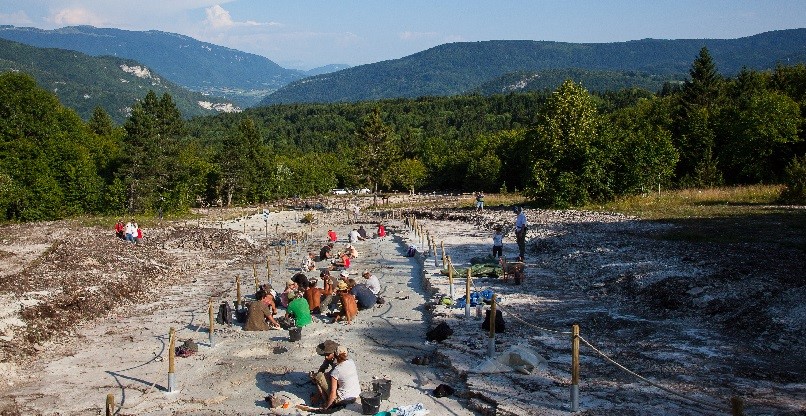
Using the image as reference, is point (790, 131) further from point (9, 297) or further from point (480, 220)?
point (9, 297)

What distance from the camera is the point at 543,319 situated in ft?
54.1

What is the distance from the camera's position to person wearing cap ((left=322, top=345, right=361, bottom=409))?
11.5 m

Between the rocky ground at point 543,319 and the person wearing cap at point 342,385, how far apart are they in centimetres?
28

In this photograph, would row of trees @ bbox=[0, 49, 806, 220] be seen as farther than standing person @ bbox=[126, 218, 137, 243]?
Yes

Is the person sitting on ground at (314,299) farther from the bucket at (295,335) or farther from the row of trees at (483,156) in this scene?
the row of trees at (483,156)

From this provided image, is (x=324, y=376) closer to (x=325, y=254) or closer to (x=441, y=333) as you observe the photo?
(x=441, y=333)

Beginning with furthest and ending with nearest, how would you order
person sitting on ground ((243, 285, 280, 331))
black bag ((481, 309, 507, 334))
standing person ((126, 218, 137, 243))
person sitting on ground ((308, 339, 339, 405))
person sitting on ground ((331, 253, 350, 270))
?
1. standing person ((126, 218, 137, 243))
2. person sitting on ground ((331, 253, 350, 270))
3. person sitting on ground ((243, 285, 280, 331))
4. black bag ((481, 309, 507, 334))
5. person sitting on ground ((308, 339, 339, 405))

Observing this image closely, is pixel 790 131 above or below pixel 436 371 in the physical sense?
above

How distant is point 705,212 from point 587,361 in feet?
85.1

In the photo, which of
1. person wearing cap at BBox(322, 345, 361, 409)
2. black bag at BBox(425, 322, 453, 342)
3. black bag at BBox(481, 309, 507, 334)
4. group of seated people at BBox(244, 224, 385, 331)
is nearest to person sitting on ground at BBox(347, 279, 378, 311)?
group of seated people at BBox(244, 224, 385, 331)

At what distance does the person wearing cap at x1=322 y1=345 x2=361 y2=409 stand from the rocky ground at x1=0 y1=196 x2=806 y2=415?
0.91 ft

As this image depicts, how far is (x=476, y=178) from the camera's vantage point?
10231 cm

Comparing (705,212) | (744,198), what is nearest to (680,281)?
(705,212)

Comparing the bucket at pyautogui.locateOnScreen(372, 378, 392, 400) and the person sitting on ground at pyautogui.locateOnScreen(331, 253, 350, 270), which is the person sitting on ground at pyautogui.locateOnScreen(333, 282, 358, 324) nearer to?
the bucket at pyautogui.locateOnScreen(372, 378, 392, 400)
